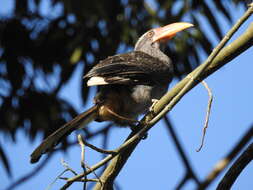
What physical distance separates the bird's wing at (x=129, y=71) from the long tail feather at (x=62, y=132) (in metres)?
0.27

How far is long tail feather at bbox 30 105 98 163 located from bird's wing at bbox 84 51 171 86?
0.27 m

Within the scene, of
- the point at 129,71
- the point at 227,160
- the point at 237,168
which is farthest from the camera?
the point at 227,160

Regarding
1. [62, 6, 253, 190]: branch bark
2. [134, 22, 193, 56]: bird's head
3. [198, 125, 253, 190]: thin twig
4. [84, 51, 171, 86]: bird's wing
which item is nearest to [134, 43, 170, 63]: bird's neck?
[134, 22, 193, 56]: bird's head

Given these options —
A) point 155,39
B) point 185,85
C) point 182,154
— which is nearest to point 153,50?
point 155,39

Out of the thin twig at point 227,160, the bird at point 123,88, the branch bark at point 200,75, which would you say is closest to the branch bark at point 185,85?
the branch bark at point 200,75

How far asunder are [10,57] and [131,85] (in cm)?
247

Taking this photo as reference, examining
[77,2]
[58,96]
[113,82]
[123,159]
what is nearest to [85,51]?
[58,96]

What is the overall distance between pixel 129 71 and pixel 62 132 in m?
0.64

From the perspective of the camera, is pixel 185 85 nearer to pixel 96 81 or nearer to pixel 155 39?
pixel 96 81

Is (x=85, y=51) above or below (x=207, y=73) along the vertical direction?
above

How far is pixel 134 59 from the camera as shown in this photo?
4113 mm

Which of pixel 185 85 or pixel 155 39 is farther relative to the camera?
pixel 155 39

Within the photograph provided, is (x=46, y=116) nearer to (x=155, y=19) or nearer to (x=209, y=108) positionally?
(x=155, y=19)

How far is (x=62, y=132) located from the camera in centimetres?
369
